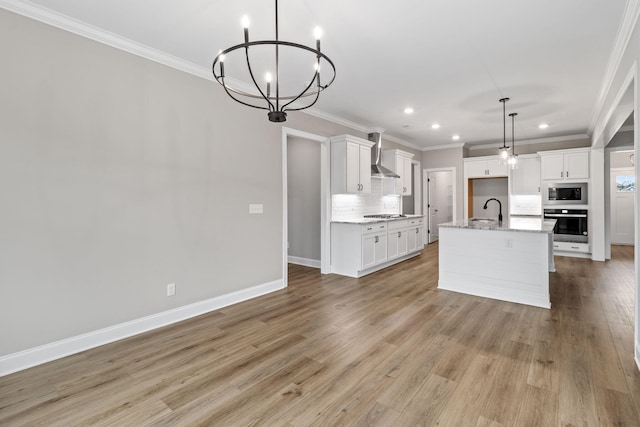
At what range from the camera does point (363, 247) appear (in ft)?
17.0

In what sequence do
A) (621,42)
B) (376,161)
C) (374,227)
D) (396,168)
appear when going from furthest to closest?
(396,168) → (376,161) → (374,227) → (621,42)

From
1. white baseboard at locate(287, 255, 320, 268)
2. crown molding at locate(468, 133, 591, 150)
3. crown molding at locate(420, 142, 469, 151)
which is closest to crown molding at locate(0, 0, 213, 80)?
white baseboard at locate(287, 255, 320, 268)

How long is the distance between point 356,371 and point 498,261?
8.87 feet

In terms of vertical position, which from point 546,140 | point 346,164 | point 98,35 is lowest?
point 346,164

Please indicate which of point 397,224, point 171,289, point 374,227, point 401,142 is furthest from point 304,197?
point 171,289

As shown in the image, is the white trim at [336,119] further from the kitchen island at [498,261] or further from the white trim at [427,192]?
the white trim at [427,192]

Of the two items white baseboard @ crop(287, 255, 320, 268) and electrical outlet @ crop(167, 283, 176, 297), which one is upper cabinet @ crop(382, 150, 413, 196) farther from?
electrical outlet @ crop(167, 283, 176, 297)

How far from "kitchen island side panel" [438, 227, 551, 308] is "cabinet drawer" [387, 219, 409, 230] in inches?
58.1

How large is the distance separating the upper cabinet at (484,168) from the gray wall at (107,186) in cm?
621

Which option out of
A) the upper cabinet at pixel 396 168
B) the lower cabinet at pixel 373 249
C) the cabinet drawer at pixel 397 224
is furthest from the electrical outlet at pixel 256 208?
the upper cabinet at pixel 396 168

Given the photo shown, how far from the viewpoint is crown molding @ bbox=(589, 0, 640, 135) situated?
240 centimetres

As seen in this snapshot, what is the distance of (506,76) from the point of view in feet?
12.6

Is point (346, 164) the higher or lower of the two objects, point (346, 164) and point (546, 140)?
the lower

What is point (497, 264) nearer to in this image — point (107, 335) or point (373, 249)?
point (373, 249)
